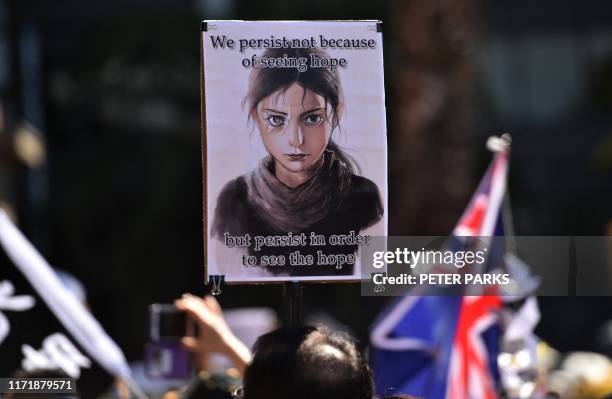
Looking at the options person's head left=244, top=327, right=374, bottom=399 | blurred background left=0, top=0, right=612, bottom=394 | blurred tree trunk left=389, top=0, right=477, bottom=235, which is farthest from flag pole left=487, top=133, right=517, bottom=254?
blurred tree trunk left=389, top=0, right=477, bottom=235

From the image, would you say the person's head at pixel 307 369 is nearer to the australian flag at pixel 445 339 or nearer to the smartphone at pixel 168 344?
the smartphone at pixel 168 344

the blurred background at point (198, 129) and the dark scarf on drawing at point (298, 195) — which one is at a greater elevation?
the blurred background at point (198, 129)

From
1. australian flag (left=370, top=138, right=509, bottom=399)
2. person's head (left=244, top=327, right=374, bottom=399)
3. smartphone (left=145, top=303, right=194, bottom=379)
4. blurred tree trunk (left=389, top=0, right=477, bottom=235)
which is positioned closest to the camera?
person's head (left=244, top=327, right=374, bottom=399)

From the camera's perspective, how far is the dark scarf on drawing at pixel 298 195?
2.72 m

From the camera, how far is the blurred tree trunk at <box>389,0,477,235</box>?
8.98m

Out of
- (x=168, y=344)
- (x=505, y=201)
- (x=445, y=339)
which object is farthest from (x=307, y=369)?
(x=505, y=201)

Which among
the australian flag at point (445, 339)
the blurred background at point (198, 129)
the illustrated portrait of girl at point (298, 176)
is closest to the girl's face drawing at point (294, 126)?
the illustrated portrait of girl at point (298, 176)

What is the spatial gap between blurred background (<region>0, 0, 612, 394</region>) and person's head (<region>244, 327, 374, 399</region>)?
256 inches

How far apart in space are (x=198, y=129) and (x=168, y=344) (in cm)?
977

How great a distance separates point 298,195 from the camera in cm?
274

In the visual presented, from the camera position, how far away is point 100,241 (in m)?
13.2

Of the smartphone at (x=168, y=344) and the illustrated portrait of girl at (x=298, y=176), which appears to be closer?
the illustrated portrait of girl at (x=298, y=176)

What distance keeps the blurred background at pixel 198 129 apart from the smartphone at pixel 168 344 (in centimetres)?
538

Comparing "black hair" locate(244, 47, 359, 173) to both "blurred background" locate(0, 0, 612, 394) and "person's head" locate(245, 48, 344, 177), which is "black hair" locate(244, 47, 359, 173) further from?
"blurred background" locate(0, 0, 612, 394)
